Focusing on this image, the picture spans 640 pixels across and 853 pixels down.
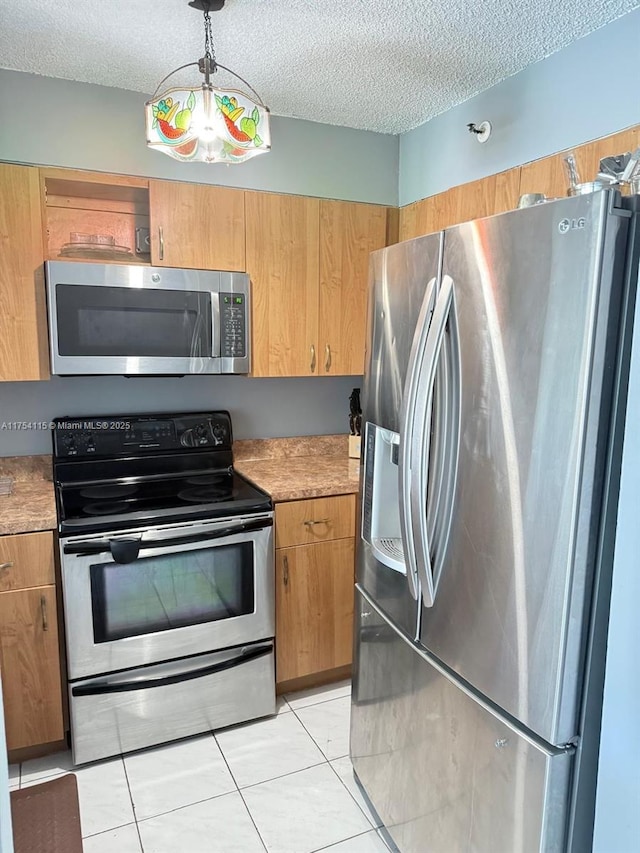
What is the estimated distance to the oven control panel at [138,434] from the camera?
2.41 metres

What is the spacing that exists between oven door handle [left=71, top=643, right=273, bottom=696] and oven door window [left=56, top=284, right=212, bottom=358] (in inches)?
46.4

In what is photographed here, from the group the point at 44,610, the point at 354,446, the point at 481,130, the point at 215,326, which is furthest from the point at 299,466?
the point at 481,130

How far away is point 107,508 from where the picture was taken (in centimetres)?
215

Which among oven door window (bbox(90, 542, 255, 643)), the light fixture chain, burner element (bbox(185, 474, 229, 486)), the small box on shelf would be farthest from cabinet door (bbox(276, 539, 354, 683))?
the light fixture chain

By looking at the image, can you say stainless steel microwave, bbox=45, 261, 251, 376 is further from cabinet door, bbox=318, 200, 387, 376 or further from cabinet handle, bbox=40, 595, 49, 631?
cabinet handle, bbox=40, 595, 49, 631

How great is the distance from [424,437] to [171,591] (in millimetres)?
1230

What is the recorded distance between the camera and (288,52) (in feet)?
6.54

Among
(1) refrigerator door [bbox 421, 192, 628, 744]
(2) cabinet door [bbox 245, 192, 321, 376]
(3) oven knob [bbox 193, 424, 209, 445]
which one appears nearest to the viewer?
(1) refrigerator door [bbox 421, 192, 628, 744]

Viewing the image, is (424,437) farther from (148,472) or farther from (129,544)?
(148,472)

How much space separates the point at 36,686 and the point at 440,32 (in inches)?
99.4

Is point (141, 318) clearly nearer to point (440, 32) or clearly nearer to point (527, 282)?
point (440, 32)

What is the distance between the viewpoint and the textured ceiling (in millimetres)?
1715

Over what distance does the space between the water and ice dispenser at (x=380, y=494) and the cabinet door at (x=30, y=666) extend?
3.66 feet

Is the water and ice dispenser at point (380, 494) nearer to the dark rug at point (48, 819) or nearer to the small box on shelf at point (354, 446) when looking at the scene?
the dark rug at point (48, 819)
